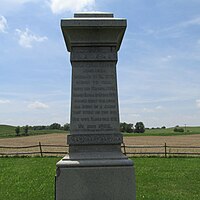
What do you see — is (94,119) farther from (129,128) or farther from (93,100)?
(129,128)

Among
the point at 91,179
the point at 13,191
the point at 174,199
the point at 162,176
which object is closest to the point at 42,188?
the point at 13,191

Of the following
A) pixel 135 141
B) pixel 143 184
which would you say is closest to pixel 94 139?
pixel 143 184

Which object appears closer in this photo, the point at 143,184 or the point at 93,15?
the point at 93,15

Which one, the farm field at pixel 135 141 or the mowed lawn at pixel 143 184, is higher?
the farm field at pixel 135 141

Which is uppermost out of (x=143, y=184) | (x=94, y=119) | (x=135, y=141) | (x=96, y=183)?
(x=135, y=141)

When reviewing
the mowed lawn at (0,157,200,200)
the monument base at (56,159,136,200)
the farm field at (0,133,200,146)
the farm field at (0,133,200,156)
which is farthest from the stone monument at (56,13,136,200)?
the farm field at (0,133,200,146)

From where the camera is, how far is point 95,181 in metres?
5.62

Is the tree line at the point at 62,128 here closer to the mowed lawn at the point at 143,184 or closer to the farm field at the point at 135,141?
the farm field at the point at 135,141

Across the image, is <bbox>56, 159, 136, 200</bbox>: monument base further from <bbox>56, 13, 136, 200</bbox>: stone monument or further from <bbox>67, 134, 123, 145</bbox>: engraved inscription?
<bbox>67, 134, 123, 145</bbox>: engraved inscription

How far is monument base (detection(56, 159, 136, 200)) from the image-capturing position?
18.3 feet

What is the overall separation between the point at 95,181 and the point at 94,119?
1.04 m

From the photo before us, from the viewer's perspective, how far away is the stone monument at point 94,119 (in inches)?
221

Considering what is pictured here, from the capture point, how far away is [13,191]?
1075 centimetres

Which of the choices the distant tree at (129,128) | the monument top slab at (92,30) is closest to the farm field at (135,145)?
the monument top slab at (92,30)
